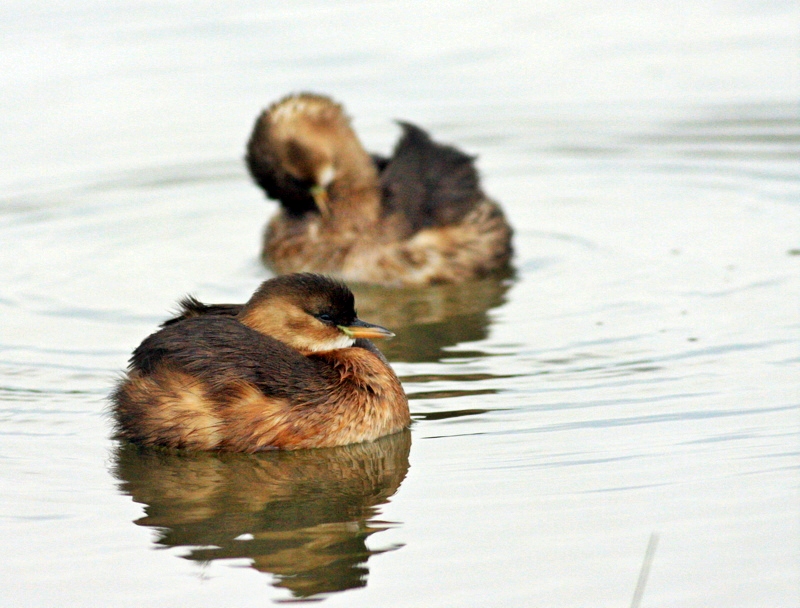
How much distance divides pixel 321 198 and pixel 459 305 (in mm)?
1528

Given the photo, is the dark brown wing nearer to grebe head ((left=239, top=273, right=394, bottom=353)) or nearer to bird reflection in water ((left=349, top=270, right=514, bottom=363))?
grebe head ((left=239, top=273, right=394, bottom=353))

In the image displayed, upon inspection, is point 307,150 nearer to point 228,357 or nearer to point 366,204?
point 366,204

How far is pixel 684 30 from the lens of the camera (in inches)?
612

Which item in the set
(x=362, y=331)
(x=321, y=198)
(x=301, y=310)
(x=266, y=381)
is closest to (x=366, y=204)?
(x=321, y=198)

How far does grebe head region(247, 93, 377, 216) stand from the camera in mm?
10445

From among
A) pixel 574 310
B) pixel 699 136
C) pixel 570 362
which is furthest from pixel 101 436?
pixel 699 136

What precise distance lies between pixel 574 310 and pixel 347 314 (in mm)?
2313

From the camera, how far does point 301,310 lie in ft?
23.7

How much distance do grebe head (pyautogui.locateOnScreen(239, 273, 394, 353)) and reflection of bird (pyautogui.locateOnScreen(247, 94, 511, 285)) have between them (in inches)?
118

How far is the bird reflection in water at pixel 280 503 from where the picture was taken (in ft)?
18.5

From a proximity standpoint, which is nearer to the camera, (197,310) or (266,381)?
(266,381)

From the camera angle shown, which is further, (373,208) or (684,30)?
(684,30)

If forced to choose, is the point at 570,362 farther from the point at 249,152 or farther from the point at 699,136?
the point at 699,136

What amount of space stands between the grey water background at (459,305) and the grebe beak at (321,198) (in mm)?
727
